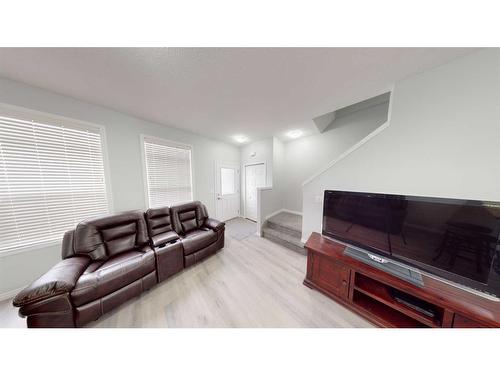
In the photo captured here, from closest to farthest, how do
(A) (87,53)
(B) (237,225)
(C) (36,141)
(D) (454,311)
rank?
(D) (454,311) → (A) (87,53) → (C) (36,141) → (B) (237,225)

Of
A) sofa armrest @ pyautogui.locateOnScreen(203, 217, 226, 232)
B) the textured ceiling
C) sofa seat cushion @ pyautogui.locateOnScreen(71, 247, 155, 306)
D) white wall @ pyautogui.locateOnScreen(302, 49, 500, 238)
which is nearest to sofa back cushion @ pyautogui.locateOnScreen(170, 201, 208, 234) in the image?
sofa armrest @ pyautogui.locateOnScreen(203, 217, 226, 232)

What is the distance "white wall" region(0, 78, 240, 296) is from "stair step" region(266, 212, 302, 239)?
1623 mm

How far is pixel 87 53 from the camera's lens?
3.70 ft

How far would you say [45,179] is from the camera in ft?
5.52

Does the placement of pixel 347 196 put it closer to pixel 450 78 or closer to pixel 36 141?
pixel 450 78

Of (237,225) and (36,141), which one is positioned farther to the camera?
(237,225)

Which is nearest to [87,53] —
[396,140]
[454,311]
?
[396,140]

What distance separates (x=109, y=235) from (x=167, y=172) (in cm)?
146

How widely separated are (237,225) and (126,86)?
325 cm

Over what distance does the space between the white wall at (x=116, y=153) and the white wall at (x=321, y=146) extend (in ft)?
6.92

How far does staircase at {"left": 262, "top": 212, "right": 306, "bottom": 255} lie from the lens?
2514 mm

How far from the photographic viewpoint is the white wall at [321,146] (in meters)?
2.69

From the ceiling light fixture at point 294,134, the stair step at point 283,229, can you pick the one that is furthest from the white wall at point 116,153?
the ceiling light fixture at point 294,134

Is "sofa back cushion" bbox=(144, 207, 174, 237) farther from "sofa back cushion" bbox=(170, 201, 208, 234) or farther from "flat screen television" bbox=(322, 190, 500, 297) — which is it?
"flat screen television" bbox=(322, 190, 500, 297)
